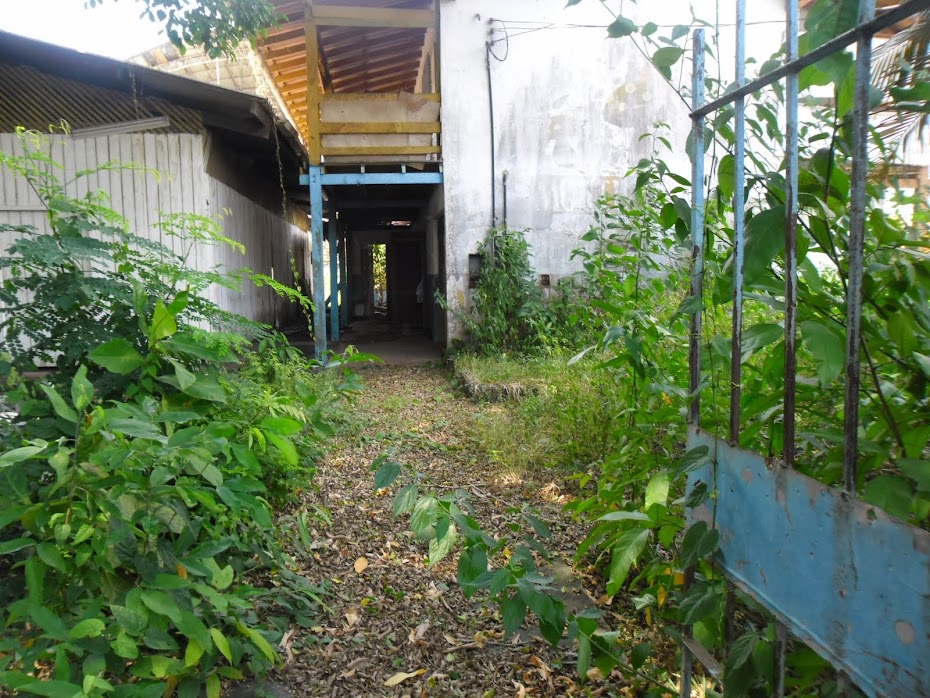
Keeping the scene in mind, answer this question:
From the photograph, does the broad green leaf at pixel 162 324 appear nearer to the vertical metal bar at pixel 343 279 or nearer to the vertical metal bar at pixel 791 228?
the vertical metal bar at pixel 791 228

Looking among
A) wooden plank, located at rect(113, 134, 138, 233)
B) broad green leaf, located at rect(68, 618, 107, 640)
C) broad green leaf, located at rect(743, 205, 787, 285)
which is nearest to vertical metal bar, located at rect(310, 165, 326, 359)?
wooden plank, located at rect(113, 134, 138, 233)

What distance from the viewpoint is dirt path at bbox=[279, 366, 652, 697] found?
7.43ft

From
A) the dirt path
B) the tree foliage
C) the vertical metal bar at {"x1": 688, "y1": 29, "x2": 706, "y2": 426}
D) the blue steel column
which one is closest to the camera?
the vertical metal bar at {"x1": 688, "y1": 29, "x2": 706, "y2": 426}

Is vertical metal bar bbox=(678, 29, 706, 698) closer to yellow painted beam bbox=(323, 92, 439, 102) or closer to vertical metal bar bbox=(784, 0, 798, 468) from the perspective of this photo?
vertical metal bar bbox=(784, 0, 798, 468)

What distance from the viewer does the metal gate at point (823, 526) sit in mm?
1010

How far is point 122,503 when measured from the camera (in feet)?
5.71

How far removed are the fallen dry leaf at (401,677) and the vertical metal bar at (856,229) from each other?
173 centimetres

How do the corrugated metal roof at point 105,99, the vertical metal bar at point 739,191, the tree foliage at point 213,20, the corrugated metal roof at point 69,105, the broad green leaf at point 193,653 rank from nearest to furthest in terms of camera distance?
the vertical metal bar at point 739,191 → the broad green leaf at point 193,653 → the tree foliage at point 213,20 → the corrugated metal roof at point 105,99 → the corrugated metal roof at point 69,105

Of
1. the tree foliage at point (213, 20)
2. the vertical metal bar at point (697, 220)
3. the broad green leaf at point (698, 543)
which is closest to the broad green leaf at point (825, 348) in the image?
the vertical metal bar at point (697, 220)

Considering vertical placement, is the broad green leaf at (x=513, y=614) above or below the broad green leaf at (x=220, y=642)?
above

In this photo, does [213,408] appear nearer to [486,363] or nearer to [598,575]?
[598,575]

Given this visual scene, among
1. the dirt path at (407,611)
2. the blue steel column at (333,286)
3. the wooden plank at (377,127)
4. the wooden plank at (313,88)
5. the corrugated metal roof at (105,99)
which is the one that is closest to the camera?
the dirt path at (407,611)

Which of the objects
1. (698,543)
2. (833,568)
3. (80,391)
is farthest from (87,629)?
(833,568)

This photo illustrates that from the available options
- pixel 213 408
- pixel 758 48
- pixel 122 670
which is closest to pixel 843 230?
pixel 122 670
